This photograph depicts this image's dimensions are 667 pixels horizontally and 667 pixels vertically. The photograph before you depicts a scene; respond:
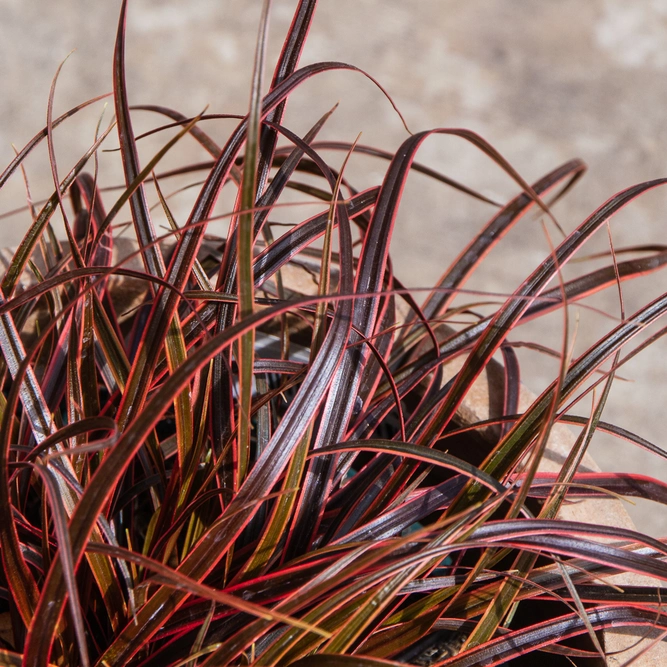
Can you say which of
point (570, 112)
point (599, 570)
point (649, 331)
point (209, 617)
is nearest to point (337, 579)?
point (209, 617)

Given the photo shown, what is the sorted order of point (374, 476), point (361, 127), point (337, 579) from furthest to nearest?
point (361, 127) < point (374, 476) < point (337, 579)

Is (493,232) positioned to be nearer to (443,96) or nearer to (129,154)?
(129,154)

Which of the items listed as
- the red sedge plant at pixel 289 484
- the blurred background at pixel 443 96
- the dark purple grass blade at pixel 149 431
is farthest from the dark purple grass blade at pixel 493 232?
the blurred background at pixel 443 96

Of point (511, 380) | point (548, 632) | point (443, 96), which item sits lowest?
point (548, 632)

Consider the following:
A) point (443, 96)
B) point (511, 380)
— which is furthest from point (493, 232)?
point (443, 96)

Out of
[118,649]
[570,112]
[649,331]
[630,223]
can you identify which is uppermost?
[570,112]

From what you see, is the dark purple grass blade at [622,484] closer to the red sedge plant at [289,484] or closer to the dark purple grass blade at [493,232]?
the red sedge plant at [289,484]

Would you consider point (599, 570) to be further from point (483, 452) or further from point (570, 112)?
point (570, 112)

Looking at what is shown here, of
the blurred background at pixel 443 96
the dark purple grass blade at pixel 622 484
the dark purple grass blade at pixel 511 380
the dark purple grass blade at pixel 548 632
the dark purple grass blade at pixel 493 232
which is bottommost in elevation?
Result: the dark purple grass blade at pixel 548 632

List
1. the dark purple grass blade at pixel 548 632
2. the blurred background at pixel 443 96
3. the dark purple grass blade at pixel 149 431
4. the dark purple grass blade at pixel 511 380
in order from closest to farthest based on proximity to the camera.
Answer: the dark purple grass blade at pixel 149 431 < the dark purple grass blade at pixel 548 632 < the dark purple grass blade at pixel 511 380 < the blurred background at pixel 443 96
